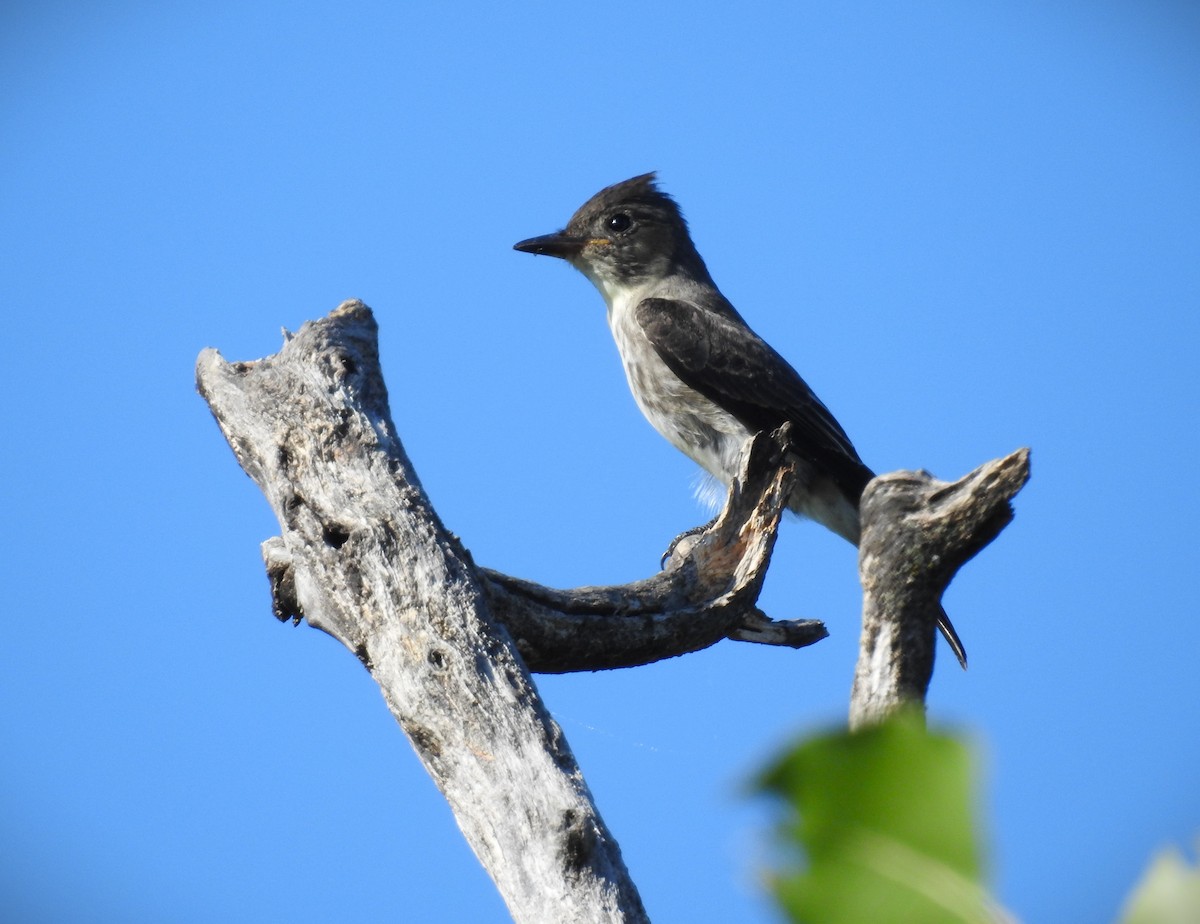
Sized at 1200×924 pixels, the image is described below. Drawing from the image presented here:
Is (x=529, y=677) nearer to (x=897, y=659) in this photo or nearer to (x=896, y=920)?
(x=897, y=659)

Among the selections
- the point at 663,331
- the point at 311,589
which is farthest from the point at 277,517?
the point at 663,331

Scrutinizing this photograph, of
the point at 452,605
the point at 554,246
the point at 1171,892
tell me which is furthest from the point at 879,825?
the point at 554,246

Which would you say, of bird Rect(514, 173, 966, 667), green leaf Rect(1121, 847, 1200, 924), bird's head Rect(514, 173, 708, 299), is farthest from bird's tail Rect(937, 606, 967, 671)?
green leaf Rect(1121, 847, 1200, 924)

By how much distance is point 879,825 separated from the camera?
681 millimetres

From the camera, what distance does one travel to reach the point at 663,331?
23.6ft

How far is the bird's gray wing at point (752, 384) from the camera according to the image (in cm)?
680

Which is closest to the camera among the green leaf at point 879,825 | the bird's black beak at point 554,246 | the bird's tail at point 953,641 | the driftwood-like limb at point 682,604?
the green leaf at point 879,825

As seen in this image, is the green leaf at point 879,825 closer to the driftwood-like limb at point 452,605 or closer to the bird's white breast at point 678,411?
the driftwood-like limb at point 452,605

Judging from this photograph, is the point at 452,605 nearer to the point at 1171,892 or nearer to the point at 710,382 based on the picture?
the point at 1171,892

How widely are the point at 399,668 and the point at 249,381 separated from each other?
4.36ft

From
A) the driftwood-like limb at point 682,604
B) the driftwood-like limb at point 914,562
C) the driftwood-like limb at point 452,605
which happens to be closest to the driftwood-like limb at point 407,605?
the driftwood-like limb at point 452,605

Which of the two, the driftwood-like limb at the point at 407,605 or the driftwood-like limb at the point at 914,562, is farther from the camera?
the driftwood-like limb at the point at 407,605

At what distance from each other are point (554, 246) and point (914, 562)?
5.48 m

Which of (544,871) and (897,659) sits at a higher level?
(897,659)
